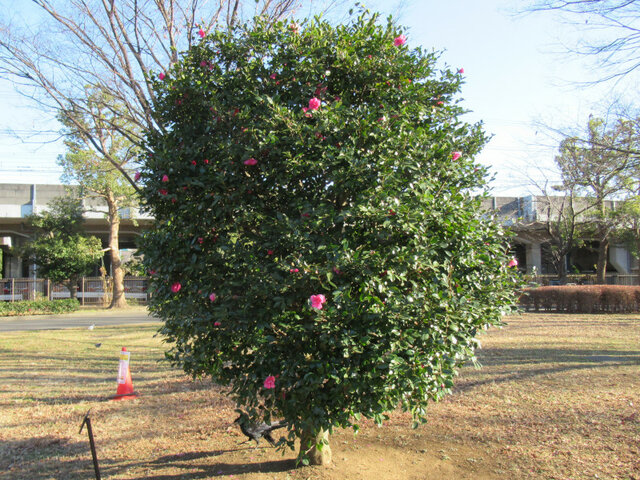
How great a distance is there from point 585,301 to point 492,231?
16428 mm

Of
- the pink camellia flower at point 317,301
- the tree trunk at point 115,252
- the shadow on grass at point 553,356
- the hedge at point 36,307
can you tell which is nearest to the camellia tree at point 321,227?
the pink camellia flower at point 317,301

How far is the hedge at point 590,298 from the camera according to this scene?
17125 millimetres

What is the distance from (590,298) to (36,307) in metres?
24.9

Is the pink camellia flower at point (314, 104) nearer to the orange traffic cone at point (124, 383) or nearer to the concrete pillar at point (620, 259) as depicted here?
the orange traffic cone at point (124, 383)

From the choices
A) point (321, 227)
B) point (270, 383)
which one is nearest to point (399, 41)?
point (321, 227)

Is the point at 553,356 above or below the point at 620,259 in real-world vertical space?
below

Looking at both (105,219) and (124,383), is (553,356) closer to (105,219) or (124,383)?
(124,383)

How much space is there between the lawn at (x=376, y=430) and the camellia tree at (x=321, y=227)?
112cm

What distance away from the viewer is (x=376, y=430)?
5137 mm

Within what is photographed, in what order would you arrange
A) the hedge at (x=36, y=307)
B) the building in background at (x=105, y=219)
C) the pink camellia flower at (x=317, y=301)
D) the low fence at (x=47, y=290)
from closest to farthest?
the pink camellia flower at (x=317, y=301)
the hedge at (x=36, y=307)
the building in background at (x=105, y=219)
the low fence at (x=47, y=290)

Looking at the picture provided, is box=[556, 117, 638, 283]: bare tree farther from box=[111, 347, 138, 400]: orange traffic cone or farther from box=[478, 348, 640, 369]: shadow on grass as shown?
box=[111, 347, 138, 400]: orange traffic cone

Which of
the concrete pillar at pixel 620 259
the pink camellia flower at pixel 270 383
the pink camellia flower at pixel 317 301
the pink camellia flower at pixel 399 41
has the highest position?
the pink camellia flower at pixel 399 41

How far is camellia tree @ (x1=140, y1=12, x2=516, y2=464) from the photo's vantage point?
304 centimetres

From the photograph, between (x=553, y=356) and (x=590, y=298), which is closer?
(x=553, y=356)
